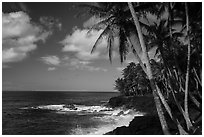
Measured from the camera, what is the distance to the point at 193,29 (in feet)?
36.5

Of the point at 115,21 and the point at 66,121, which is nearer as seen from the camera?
the point at 115,21

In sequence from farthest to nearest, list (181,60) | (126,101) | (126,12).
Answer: (126,101), (181,60), (126,12)

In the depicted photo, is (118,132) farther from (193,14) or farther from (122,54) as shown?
(193,14)

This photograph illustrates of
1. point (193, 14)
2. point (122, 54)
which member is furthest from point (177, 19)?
point (122, 54)

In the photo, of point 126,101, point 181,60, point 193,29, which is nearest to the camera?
point 193,29

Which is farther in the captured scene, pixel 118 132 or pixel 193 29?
pixel 118 132

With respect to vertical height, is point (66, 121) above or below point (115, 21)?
below

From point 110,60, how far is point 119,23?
203 centimetres

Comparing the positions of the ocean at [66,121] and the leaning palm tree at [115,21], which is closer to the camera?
the leaning palm tree at [115,21]

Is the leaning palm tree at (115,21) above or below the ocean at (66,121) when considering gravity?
above

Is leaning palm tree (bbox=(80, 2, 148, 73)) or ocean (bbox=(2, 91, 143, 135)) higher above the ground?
leaning palm tree (bbox=(80, 2, 148, 73))

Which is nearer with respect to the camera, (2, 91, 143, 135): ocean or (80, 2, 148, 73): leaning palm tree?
(80, 2, 148, 73): leaning palm tree

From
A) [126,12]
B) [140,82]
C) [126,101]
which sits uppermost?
[126,12]

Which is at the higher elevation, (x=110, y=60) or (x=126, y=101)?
(x=110, y=60)
